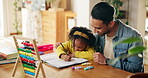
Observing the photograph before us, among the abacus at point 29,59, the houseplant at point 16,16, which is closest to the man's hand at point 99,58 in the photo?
the abacus at point 29,59

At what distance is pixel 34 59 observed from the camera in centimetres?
146

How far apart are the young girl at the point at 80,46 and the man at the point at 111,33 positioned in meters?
0.09

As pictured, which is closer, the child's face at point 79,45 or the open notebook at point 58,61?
the open notebook at point 58,61

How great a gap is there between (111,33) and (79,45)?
30 cm

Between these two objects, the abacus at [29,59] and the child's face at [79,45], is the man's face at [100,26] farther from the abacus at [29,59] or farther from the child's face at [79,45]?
the abacus at [29,59]

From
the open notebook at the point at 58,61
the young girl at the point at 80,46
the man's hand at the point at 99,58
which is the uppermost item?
the young girl at the point at 80,46

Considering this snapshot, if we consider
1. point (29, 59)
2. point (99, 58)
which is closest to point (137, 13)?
point (99, 58)

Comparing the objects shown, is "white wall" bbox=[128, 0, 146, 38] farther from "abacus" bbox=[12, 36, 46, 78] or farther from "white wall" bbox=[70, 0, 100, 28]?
"abacus" bbox=[12, 36, 46, 78]

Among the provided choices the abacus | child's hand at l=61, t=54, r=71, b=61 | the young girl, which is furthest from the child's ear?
the abacus

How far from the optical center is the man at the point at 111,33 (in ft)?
5.63

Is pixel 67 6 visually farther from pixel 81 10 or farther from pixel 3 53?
pixel 3 53

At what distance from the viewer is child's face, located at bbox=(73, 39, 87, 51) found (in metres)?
1.89

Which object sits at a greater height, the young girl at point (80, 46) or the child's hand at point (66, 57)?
the young girl at point (80, 46)

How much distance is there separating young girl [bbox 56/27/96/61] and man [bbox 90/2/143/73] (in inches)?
3.6
